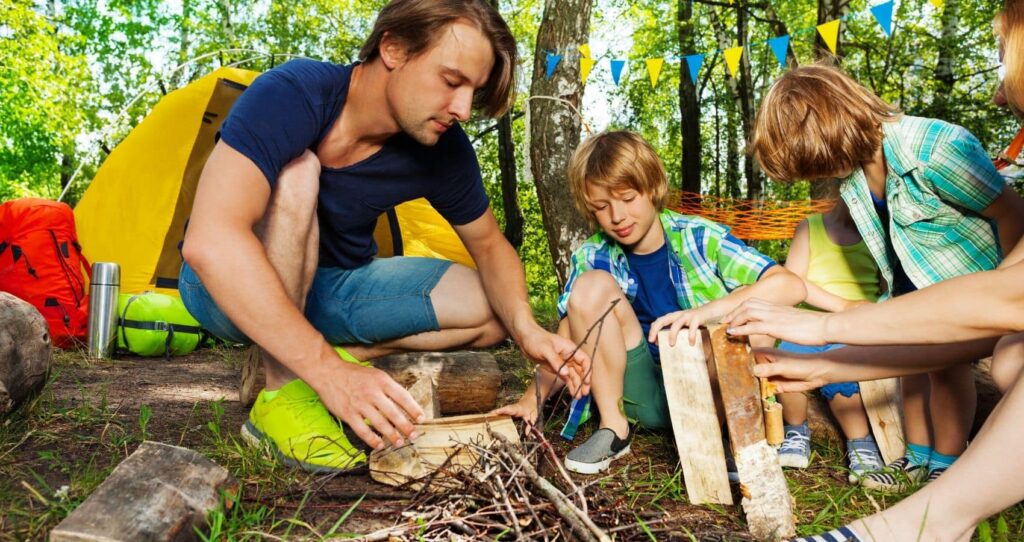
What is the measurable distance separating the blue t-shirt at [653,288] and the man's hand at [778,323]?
2.82 ft

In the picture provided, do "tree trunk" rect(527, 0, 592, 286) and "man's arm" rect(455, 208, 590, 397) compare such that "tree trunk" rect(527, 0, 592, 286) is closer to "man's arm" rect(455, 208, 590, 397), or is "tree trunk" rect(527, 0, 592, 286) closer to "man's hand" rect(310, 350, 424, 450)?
"man's arm" rect(455, 208, 590, 397)

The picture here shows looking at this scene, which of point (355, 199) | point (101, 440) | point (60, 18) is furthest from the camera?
point (60, 18)

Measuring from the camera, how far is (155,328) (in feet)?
13.4

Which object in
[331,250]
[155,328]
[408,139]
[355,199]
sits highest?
[408,139]

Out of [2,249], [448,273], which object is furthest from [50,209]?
[448,273]

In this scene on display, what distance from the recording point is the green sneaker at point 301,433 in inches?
77.5

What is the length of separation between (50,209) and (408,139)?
2.94m

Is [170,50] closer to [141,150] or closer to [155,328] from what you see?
[141,150]

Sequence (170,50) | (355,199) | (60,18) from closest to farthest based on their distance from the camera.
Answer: (355,199), (60,18), (170,50)

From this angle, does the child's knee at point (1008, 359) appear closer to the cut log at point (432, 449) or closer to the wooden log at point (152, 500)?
the cut log at point (432, 449)

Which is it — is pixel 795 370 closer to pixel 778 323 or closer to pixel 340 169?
pixel 778 323

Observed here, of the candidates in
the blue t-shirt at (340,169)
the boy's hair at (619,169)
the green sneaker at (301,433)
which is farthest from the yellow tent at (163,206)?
the green sneaker at (301,433)

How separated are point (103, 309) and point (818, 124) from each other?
12.1 ft

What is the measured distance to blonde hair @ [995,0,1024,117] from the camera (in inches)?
62.5
